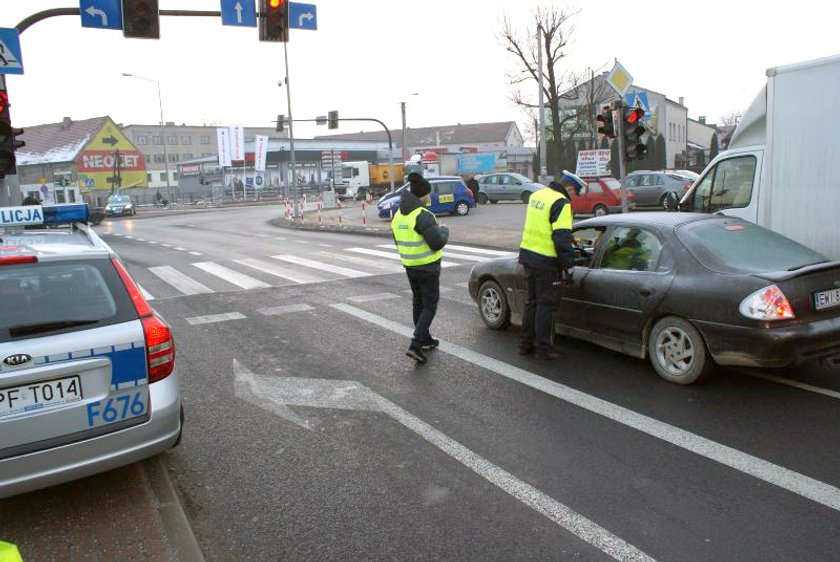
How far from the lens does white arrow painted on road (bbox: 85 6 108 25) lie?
996 cm

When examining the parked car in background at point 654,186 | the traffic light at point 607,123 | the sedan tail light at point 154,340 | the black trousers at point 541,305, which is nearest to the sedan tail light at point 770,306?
the black trousers at point 541,305

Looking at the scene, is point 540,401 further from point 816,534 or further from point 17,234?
point 17,234

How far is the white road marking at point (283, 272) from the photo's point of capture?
1219cm

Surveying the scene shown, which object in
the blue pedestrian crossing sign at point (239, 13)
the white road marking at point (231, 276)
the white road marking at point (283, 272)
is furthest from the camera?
the white road marking at point (283, 272)

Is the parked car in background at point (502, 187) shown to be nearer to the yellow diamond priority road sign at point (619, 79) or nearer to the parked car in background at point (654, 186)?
the parked car in background at point (654, 186)

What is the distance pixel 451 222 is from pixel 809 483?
20.4 metres

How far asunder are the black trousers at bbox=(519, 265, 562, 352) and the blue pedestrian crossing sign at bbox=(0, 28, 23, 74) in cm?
797

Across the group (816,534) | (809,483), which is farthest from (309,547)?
(809,483)

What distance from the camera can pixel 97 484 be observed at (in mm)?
3916

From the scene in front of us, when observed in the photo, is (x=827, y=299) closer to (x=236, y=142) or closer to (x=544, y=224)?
(x=544, y=224)

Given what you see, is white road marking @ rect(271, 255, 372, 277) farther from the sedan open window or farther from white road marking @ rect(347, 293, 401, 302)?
the sedan open window

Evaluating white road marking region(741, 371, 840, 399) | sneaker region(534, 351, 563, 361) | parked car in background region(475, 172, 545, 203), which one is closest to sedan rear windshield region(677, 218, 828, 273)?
white road marking region(741, 371, 840, 399)

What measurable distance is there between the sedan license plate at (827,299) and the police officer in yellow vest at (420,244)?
3079mm

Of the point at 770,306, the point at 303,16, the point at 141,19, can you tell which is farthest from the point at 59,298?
the point at 303,16
